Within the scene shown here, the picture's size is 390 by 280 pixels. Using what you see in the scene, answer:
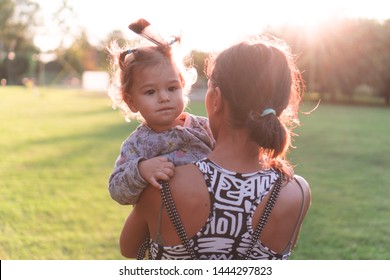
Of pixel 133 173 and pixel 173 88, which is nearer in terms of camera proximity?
pixel 133 173

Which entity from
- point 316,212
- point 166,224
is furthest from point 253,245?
point 316,212

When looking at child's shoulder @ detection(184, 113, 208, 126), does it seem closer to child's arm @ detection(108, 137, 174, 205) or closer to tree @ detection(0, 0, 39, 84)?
child's arm @ detection(108, 137, 174, 205)

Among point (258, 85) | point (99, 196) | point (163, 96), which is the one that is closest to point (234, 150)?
point (258, 85)

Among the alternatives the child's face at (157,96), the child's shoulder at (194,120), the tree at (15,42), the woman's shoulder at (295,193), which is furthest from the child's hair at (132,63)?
the tree at (15,42)

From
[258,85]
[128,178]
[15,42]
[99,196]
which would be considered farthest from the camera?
[15,42]

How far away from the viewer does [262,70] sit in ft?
4.94

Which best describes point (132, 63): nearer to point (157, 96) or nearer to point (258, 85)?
point (157, 96)

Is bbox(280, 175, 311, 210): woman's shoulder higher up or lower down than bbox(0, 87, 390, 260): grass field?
higher up

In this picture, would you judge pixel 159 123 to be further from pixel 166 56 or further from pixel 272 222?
pixel 272 222

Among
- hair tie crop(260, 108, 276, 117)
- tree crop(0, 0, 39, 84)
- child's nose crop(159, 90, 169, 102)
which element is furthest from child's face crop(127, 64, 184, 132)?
tree crop(0, 0, 39, 84)

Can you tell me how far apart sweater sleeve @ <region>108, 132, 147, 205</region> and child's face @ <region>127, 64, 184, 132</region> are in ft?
0.33

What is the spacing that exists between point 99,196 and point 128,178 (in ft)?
13.5

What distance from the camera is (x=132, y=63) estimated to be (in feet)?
5.78

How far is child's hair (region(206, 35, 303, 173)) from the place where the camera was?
4.95 ft
